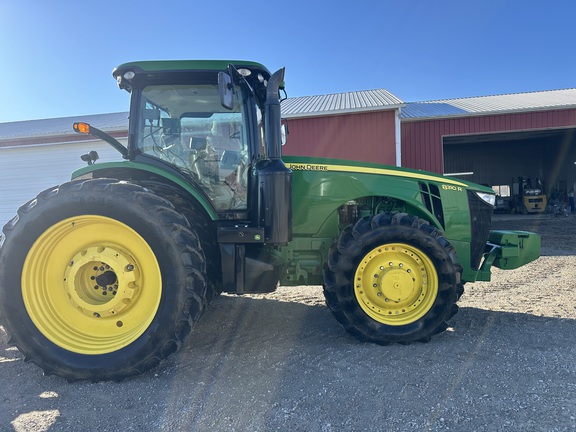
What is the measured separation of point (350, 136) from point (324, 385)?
899cm

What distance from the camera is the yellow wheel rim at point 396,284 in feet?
9.96

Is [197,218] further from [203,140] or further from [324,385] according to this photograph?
[324,385]

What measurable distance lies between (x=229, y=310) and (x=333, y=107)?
27.4 ft

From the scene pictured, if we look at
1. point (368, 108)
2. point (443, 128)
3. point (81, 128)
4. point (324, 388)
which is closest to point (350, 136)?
point (368, 108)

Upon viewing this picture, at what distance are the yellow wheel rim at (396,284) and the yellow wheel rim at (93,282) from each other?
1.65 meters

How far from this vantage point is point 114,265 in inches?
105

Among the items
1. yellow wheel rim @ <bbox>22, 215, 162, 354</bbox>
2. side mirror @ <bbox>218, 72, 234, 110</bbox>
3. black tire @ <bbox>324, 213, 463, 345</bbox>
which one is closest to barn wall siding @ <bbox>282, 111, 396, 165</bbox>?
black tire @ <bbox>324, 213, 463, 345</bbox>

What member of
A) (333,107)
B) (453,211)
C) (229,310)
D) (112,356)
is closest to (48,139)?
(333,107)

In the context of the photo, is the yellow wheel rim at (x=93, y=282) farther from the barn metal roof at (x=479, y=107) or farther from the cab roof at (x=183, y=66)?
the barn metal roof at (x=479, y=107)

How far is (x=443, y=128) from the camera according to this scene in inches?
488

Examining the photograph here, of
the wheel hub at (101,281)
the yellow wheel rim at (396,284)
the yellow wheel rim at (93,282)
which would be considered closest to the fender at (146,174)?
the yellow wheel rim at (93,282)

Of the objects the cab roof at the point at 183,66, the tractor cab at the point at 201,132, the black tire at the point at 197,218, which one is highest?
the cab roof at the point at 183,66

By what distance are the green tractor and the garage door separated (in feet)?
28.6

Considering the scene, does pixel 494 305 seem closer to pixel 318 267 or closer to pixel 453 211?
pixel 453 211
